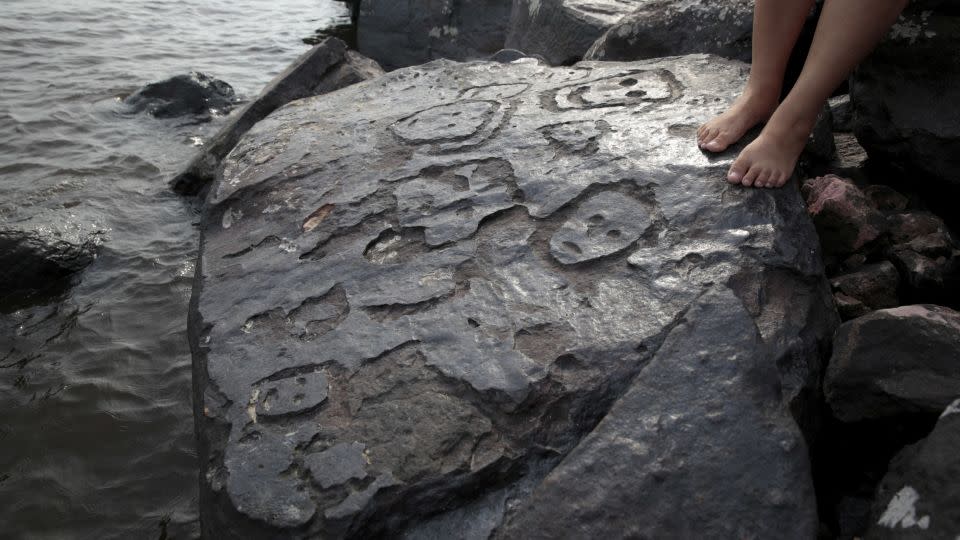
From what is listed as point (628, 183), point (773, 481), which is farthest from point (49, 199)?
point (773, 481)

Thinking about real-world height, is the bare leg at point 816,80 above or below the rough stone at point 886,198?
above

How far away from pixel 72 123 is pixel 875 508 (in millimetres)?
4798

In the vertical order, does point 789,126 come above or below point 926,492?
above

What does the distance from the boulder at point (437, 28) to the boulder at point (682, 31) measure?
2.77 meters

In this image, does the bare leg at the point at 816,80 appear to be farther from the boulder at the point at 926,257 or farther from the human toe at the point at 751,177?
the boulder at the point at 926,257

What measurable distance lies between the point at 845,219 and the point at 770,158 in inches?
14.6

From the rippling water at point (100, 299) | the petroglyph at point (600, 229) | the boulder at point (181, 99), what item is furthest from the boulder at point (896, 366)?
the boulder at point (181, 99)

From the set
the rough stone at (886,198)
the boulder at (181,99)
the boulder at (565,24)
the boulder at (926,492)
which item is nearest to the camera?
the boulder at (926,492)

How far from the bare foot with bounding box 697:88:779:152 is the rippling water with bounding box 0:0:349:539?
69.8 inches

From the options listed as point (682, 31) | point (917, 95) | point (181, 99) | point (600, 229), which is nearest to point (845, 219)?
point (917, 95)

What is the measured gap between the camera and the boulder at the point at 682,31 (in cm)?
283

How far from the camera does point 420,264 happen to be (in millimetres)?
1850

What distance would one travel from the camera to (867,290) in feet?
6.10

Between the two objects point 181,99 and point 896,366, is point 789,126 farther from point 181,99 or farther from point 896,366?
point 181,99
